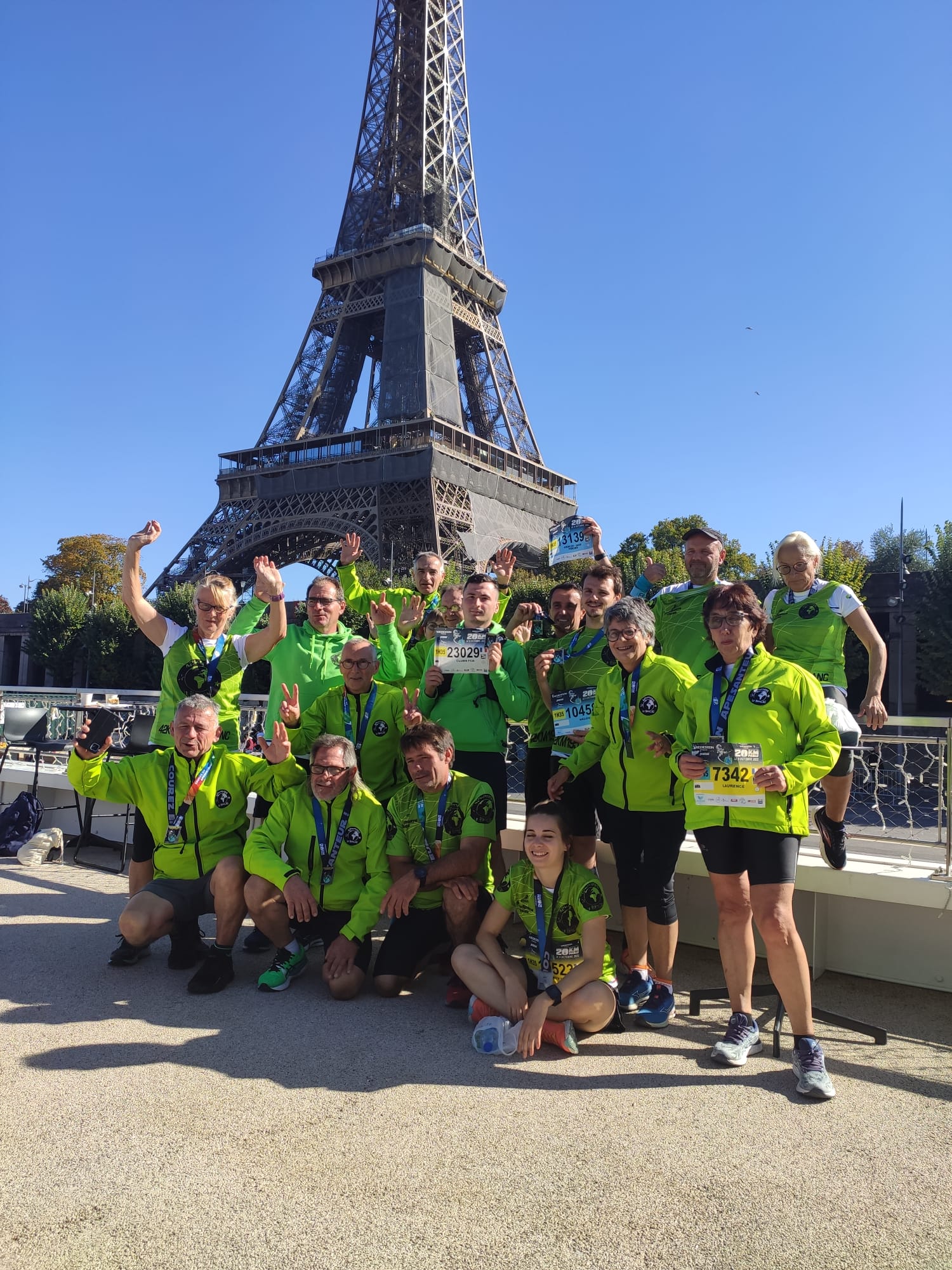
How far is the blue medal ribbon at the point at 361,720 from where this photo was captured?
4965mm

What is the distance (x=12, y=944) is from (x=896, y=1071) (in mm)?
4869

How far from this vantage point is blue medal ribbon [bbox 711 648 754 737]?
3547 mm

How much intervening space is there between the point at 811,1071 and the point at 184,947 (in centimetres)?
332

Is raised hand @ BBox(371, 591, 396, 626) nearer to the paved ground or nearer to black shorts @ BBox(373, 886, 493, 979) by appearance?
black shorts @ BBox(373, 886, 493, 979)

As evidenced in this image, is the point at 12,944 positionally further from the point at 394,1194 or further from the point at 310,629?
the point at 394,1194

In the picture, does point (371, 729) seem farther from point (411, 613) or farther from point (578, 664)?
point (578, 664)

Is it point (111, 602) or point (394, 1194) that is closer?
point (394, 1194)

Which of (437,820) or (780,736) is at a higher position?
(780,736)

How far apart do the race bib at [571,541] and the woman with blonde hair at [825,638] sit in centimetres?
126

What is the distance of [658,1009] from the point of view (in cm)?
394

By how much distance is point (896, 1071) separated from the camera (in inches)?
139

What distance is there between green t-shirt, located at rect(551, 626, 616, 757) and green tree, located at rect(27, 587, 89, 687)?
140ft

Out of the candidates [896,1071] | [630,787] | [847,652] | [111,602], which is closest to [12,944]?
[630,787]

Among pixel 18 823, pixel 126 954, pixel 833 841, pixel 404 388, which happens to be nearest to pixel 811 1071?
pixel 833 841
